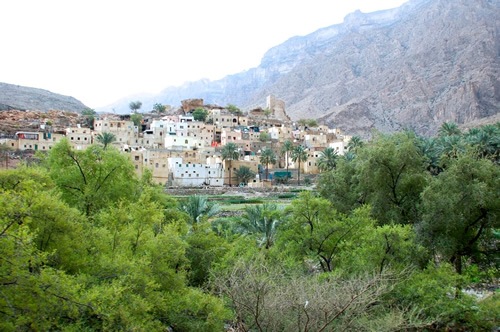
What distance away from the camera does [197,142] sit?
294ft

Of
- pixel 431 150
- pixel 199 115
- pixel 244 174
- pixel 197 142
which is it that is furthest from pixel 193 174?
pixel 431 150

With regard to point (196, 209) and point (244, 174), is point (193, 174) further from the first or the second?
point (196, 209)

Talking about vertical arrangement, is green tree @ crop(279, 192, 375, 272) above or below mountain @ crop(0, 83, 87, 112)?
below

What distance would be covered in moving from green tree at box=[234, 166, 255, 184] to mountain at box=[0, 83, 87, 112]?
81.7m

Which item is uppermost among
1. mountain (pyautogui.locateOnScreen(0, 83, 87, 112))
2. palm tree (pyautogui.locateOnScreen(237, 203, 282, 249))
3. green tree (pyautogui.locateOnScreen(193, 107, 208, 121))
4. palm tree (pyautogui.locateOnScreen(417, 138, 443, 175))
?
mountain (pyautogui.locateOnScreen(0, 83, 87, 112))

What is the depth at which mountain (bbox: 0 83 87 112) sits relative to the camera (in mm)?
139625

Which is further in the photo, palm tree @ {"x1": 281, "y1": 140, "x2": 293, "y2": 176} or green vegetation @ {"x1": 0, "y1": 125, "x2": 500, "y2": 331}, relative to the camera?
palm tree @ {"x1": 281, "y1": 140, "x2": 293, "y2": 176}

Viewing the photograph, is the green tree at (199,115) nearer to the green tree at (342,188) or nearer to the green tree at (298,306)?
the green tree at (342,188)

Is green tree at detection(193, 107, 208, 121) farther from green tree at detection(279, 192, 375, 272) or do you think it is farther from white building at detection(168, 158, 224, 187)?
green tree at detection(279, 192, 375, 272)

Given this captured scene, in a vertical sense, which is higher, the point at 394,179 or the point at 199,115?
the point at 199,115

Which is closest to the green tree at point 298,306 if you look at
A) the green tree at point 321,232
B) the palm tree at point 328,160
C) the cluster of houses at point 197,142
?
the green tree at point 321,232

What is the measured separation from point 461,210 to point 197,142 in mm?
72700

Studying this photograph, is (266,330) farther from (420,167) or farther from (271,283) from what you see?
(420,167)

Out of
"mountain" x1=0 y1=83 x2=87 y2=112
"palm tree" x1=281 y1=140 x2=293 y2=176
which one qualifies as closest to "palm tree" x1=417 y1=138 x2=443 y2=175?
"palm tree" x1=281 y1=140 x2=293 y2=176
